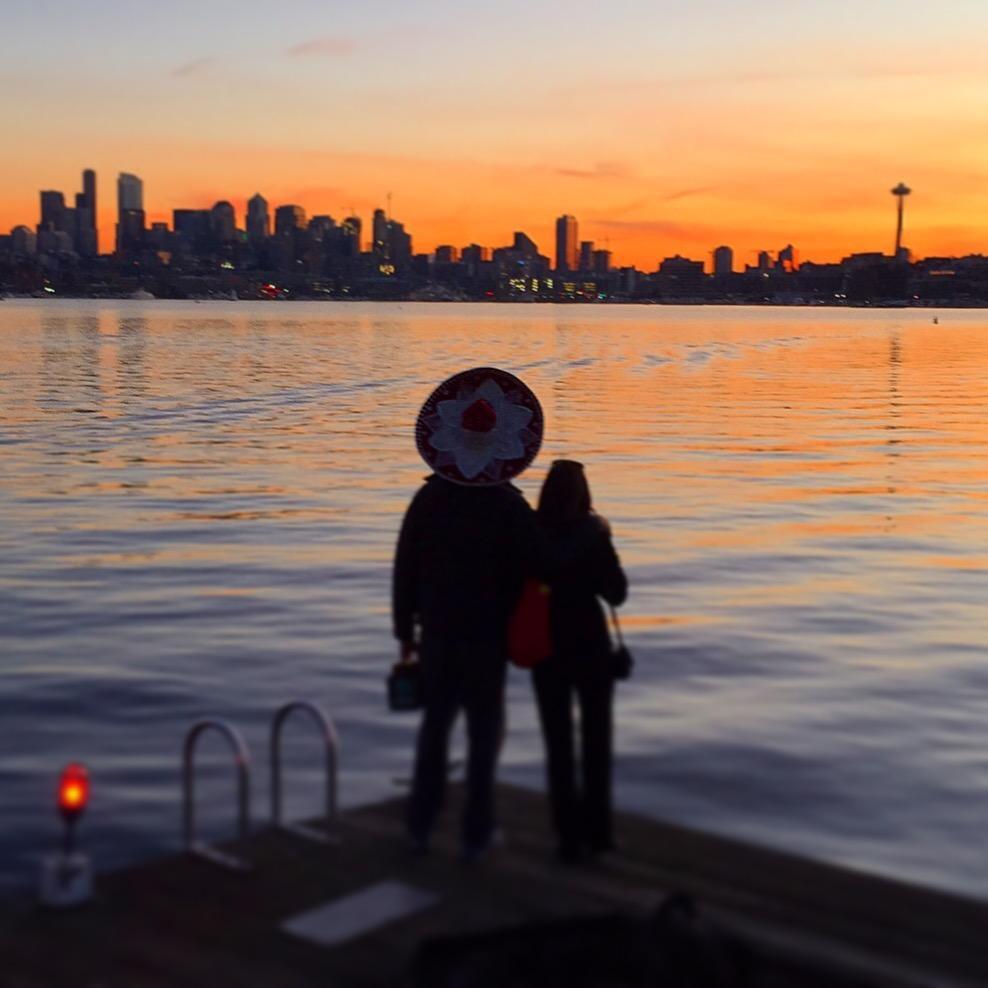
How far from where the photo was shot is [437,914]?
6941mm

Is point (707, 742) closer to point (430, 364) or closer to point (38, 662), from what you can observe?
point (38, 662)

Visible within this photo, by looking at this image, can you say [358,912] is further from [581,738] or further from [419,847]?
[581,738]

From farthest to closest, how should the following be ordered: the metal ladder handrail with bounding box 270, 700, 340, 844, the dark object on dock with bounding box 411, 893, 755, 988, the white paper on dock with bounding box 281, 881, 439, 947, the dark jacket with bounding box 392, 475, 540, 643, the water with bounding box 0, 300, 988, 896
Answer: the water with bounding box 0, 300, 988, 896 < the metal ladder handrail with bounding box 270, 700, 340, 844 < the dark jacket with bounding box 392, 475, 540, 643 < the white paper on dock with bounding box 281, 881, 439, 947 < the dark object on dock with bounding box 411, 893, 755, 988

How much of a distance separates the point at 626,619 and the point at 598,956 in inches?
465

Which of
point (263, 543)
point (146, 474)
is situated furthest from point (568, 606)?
point (146, 474)

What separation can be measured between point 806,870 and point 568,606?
1.88 metres

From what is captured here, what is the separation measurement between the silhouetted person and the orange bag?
0.43 ft

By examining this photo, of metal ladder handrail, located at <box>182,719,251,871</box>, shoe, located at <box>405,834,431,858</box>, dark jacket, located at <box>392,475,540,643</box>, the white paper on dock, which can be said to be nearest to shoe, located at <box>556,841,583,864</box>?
shoe, located at <box>405,834,431,858</box>

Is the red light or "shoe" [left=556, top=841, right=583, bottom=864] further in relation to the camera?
"shoe" [left=556, top=841, right=583, bottom=864]

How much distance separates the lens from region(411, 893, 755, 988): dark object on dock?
18.2ft

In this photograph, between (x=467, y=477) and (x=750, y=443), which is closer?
(x=467, y=477)

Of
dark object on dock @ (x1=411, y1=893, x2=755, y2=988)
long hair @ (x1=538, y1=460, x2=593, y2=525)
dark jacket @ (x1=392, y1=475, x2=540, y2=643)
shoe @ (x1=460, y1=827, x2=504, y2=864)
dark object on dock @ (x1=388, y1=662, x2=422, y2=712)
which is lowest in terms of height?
shoe @ (x1=460, y1=827, x2=504, y2=864)

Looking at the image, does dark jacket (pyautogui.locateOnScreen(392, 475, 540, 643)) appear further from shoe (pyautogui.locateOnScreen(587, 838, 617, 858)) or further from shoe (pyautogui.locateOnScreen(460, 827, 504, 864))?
shoe (pyautogui.locateOnScreen(587, 838, 617, 858))

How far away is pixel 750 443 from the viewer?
4078cm
